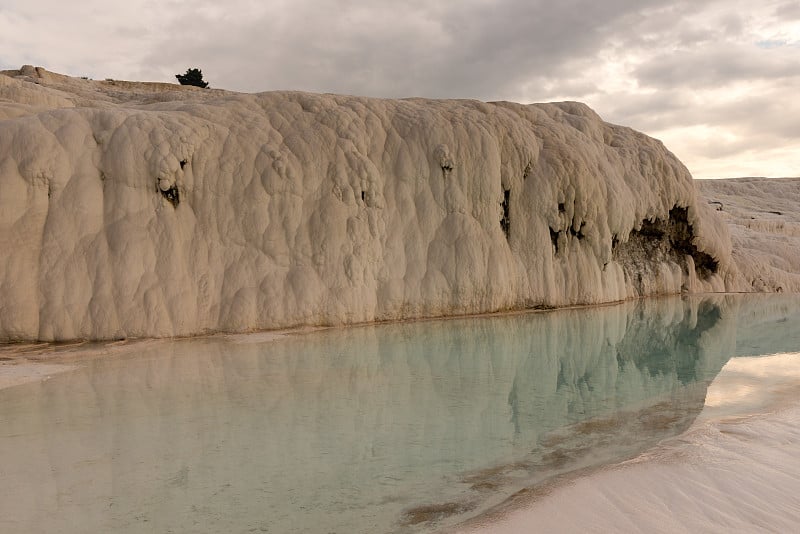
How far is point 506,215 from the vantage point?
53.8 ft

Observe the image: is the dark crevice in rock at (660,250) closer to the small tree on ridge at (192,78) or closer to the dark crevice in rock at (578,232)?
the dark crevice in rock at (578,232)

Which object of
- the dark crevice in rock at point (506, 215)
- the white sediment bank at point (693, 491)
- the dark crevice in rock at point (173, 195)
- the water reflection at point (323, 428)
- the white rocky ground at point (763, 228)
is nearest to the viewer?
the white sediment bank at point (693, 491)

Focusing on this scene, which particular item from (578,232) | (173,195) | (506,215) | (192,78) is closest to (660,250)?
(578,232)

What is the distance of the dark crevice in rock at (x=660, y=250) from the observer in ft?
65.1

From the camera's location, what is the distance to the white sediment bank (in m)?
4.03

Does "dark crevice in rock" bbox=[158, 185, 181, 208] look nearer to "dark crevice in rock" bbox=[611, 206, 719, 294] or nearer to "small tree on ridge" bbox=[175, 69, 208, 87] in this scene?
"dark crevice in rock" bbox=[611, 206, 719, 294]

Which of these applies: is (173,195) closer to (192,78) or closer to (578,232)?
(578,232)

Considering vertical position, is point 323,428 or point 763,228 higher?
point 763,228

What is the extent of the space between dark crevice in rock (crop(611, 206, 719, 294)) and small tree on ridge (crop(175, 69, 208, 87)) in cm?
2630

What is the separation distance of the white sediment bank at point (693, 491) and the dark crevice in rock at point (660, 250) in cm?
1381

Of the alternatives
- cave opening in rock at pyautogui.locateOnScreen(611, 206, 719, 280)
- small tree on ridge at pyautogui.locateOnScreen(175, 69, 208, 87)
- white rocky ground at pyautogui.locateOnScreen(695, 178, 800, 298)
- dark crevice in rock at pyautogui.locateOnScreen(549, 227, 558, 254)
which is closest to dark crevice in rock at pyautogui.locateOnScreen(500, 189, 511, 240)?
dark crevice in rock at pyautogui.locateOnScreen(549, 227, 558, 254)

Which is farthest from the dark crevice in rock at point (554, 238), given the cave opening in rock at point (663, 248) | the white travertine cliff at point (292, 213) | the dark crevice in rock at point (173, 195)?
the dark crevice in rock at point (173, 195)

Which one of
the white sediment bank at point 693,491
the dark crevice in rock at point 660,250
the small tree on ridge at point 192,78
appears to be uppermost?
the small tree on ridge at point 192,78

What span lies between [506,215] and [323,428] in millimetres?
10956
